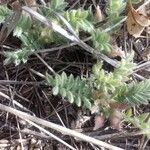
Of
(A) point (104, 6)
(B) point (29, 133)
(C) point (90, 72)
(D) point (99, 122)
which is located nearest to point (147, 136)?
(D) point (99, 122)

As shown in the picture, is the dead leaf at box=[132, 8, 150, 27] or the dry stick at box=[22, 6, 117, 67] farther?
the dead leaf at box=[132, 8, 150, 27]

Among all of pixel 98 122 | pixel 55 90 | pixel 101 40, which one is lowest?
pixel 98 122

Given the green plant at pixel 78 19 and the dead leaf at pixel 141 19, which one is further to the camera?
the dead leaf at pixel 141 19


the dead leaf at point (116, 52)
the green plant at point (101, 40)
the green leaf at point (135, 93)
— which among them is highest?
the green plant at point (101, 40)

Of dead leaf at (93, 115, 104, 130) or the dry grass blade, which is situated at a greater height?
the dry grass blade

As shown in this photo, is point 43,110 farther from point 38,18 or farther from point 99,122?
point 38,18

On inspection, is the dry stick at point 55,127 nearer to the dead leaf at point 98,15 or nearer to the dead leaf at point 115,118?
the dead leaf at point 115,118

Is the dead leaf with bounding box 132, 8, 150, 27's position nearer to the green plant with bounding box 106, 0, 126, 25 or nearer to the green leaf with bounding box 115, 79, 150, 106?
the green plant with bounding box 106, 0, 126, 25

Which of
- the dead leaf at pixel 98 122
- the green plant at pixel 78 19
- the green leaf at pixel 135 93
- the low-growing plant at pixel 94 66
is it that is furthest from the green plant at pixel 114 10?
the dead leaf at pixel 98 122

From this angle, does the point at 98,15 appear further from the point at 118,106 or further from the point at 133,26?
the point at 118,106

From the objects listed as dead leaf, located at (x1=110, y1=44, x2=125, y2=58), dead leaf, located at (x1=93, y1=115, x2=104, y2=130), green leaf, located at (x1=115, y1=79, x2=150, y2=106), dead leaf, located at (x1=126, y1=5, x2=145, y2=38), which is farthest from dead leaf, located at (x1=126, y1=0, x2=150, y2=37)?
dead leaf, located at (x1=93, y1=115, x2=104, y2=130)

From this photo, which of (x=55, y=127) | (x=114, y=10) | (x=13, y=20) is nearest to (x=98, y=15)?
(x=114, y=10)
